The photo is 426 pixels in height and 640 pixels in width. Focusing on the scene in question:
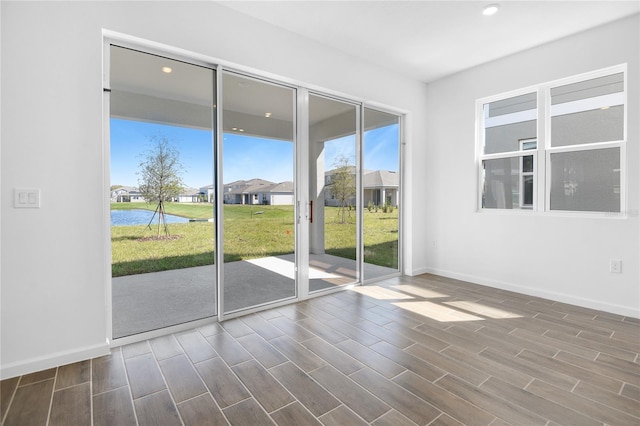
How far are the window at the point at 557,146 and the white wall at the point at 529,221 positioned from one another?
0.40ft

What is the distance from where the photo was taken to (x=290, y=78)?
11.2 ft

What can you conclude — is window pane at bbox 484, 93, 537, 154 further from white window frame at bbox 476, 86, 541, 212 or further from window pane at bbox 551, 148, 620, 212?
window pane at bbox 551, 148, 620, 212

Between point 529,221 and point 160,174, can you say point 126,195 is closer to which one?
point 160,174

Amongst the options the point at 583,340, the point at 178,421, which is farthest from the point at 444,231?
the point at 178,421

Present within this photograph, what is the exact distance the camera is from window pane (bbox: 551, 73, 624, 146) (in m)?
3.25

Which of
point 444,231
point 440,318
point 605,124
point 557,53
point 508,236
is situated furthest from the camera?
A: point 444,231

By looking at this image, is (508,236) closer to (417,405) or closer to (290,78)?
(417,405)

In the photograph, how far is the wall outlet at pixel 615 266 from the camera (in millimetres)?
3199

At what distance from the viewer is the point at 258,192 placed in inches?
130

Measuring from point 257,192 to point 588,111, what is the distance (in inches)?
143

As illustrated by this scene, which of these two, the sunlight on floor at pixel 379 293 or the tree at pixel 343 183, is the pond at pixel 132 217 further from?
the sunlight on floor at pixel 379 293

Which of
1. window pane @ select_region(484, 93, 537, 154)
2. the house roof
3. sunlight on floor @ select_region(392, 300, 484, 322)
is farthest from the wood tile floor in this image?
window pane @ select_region(484, 93, 537, 154)

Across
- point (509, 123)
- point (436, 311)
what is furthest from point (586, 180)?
point (436, 311)

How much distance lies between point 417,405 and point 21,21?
3451 millimetres
